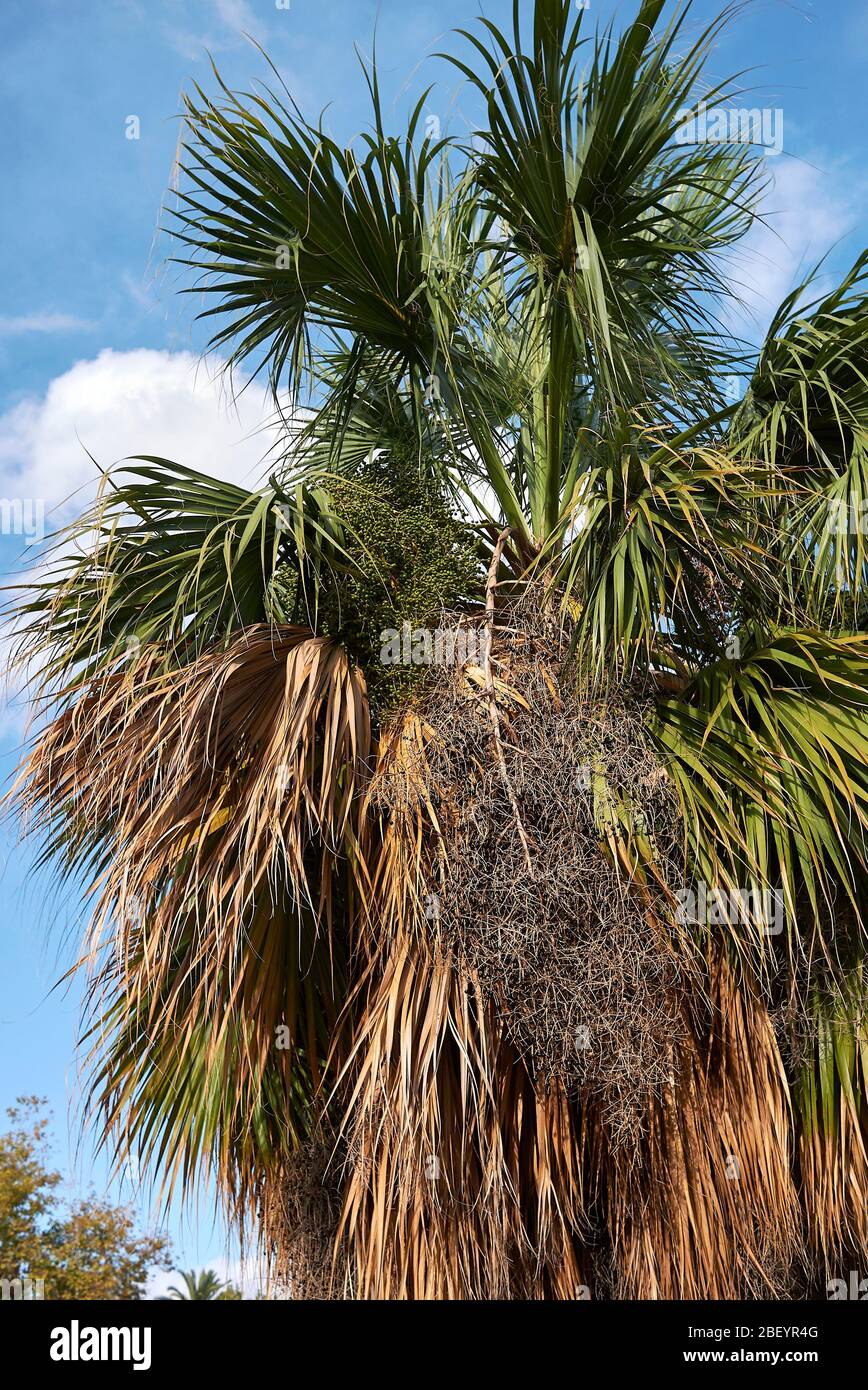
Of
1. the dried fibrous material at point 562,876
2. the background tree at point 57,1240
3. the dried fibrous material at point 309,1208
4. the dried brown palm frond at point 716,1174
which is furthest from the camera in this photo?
the background tree at point 57,1240

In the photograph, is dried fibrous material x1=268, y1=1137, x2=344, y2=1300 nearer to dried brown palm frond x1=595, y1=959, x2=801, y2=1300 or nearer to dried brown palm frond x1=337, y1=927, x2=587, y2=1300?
dried brown palm frond x1=337, y1=927, x2=587, y2=1300

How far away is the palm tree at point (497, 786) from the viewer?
4.33 metres

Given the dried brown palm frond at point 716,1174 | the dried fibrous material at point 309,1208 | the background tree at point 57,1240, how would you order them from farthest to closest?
the background tree at point 57,1240 < the dried fibrous material at point 309,1208 < the dried brown palm frond at point 716,1174

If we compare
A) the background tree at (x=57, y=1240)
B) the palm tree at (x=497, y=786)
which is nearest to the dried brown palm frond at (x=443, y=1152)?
the palm tree at (x=497, y=786)

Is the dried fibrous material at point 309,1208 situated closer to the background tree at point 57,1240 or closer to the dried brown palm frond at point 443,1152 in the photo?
the dried brown palm frond at point 443,1152

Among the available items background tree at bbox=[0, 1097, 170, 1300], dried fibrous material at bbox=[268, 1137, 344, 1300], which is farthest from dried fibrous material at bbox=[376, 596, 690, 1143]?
background tree at bbox=[0, 1097, 170, 1300]

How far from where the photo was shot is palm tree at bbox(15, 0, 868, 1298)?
170 inches

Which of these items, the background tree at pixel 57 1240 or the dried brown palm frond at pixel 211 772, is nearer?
the dried brown palm frond at pixel 211 772

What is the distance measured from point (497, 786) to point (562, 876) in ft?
1.32

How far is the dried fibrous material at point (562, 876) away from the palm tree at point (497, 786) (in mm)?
15

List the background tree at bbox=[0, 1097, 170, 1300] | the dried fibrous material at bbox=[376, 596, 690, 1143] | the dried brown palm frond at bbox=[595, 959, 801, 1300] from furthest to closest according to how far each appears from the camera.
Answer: the background tree at bbox=[0, 1097, 170, 1300] < the dried brown palm frond at bbox=[595, 959, 801, 1300] < the dried fibrous material at bbox=[376, 596, 690, 1143]

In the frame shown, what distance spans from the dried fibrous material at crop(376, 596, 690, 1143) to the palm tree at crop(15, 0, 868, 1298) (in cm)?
2

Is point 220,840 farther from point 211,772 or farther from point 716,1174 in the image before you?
point 716,1174
